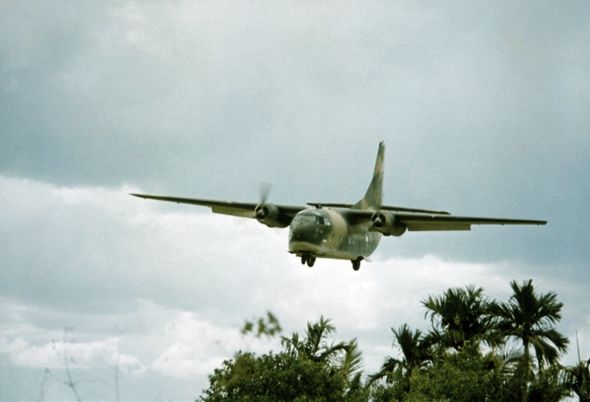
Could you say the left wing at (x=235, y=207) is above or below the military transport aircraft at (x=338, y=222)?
above

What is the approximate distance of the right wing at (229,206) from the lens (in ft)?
116

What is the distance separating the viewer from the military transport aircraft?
29969 mm

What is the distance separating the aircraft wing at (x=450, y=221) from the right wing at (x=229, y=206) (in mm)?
5117

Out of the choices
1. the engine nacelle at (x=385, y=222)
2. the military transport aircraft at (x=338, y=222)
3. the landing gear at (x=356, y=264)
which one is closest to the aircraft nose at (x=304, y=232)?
the military transport aircraft at (x=338, y=222)


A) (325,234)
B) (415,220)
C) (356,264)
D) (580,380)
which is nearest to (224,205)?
(356,264)

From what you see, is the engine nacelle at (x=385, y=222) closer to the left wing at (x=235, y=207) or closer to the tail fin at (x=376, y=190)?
the left wing at (x=235, y=207)

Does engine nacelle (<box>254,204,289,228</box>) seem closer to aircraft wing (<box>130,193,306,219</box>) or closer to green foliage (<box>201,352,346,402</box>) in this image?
aircraft wing (<box>130,193,306,219</box>)

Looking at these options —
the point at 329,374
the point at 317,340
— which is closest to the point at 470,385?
the point at 329,374

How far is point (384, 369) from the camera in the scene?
31.5 m

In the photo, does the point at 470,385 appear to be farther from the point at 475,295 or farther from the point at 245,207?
the point at 245,207

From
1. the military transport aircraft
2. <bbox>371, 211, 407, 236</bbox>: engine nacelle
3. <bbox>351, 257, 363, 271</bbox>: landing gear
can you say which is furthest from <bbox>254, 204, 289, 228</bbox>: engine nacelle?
<bbox>351, 257, 363, 271</bbox>: landing gear

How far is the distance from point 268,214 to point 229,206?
115 inches

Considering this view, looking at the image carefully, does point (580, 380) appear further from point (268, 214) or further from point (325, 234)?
point (268, 214)

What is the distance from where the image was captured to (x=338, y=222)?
3212 centimetres
